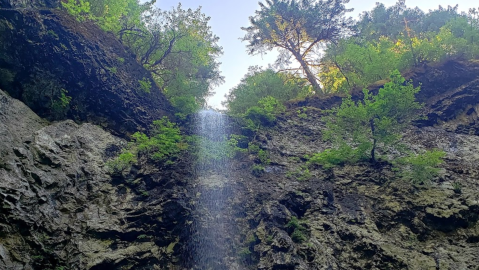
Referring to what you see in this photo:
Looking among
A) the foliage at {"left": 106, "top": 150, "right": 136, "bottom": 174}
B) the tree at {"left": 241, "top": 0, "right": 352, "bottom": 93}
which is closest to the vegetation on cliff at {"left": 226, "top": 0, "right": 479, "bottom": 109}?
the tree at {"left": 241, "top": 0, "right": 352, "bottom": 93}

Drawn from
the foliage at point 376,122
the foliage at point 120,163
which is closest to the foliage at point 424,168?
the foliage at point 376,122

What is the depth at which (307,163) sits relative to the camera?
11.9 metres

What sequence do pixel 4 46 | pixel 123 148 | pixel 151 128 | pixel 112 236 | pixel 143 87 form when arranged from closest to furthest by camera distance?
pixel 112 236 → pixel 4 46 → pixel 123 148 → pixel 151 128 → pixel 143 87

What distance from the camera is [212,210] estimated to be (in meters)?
9.39

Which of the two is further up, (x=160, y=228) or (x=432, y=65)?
(x=432, y=65)

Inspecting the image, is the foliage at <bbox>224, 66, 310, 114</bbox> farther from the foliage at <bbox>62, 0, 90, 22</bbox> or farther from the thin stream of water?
the foliage at <bbox>62, 0, 90, 22</bbox>

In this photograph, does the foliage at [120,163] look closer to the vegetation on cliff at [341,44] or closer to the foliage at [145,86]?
the foliage at [145,86]

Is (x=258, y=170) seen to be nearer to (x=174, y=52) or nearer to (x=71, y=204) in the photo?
(x=71, y=204)

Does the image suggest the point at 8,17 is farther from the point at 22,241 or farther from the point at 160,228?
the point at 160,228

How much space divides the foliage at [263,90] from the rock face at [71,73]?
486 cm

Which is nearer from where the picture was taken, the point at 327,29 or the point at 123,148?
the point at 123,148

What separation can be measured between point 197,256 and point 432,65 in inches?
631

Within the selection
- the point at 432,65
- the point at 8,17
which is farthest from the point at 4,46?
the point at 432,65

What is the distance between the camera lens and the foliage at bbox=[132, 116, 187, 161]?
37.0ft
